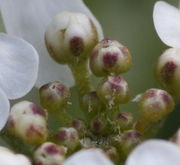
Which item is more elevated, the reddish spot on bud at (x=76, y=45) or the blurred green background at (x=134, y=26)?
the reddish spot on bud at (x=76, y=45)

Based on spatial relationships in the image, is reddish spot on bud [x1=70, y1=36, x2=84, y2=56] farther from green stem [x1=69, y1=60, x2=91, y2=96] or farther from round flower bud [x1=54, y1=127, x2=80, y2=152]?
round flower bud [x1=54, y1=127, x2=80, y2=152]

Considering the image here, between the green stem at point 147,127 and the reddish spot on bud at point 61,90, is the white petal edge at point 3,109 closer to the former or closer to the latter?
the reddish spot on bud at point 61,90

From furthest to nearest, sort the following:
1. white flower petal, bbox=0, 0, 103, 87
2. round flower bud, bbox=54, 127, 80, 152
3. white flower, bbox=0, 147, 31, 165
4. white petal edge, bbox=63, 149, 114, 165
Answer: white flower petal, bbox=0, 0, 103, 87 → round flower bud, bbox=54, 127, 80, 152 → white flower, bbox=0, 147, 31, 165 → white petal edge, bbox=63, 149, 114, 165

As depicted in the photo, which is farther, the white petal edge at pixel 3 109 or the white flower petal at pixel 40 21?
the white flower petal at pixel 40 21

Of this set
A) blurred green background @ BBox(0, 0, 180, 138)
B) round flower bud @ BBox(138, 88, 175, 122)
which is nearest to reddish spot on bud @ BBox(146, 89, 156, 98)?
round flower bud @ BBox(138, 88, 175, 122)

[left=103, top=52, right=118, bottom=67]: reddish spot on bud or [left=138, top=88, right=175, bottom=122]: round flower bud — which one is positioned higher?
[left=103, top=52, right=118, bottom=67]: reddish spot on bud

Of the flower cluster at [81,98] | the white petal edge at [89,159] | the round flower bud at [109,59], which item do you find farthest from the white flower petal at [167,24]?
the white petal edge at [89,159]

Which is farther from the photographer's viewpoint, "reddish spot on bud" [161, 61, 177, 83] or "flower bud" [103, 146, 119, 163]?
"reddish spot on bud" [161, 61, 177, 83]
